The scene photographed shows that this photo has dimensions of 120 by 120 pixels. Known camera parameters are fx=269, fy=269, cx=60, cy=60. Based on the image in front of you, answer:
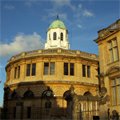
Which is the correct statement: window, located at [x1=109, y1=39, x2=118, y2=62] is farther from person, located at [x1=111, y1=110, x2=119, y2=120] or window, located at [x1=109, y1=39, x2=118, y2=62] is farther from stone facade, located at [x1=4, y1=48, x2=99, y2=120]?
stone facade, located at [x1=4, y1=48, x2=99, y2=120]

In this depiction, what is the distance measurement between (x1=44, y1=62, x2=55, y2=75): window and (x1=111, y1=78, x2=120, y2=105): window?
17275mm

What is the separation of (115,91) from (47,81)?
1719cm

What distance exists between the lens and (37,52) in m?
42.3

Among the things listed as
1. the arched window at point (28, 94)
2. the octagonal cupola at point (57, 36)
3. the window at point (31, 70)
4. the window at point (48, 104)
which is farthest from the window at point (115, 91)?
the octagonal cupola at point (57, 36)

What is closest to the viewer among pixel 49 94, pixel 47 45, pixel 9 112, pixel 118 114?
pixel 118 114

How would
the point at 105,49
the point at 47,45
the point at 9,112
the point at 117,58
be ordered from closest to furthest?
the point at 117,58 → the point at 105,49 → the point at 9,112 → the point at 47,45

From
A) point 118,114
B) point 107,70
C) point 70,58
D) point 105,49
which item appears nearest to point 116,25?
point 105,49

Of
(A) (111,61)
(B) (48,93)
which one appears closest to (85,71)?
(B) (48,93)

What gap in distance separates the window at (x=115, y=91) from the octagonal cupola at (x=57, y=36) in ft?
105

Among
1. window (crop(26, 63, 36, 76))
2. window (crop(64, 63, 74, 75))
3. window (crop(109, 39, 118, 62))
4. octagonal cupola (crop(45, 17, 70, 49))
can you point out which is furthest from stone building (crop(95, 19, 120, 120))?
octagonal cupola (crop(45, 17, 70, 49))

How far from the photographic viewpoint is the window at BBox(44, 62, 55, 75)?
41094 millimetres

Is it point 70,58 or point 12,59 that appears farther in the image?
point 12,59

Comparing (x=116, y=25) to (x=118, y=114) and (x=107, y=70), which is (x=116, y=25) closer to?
(x=107, y=70)

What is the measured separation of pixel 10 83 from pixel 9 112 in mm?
4811
